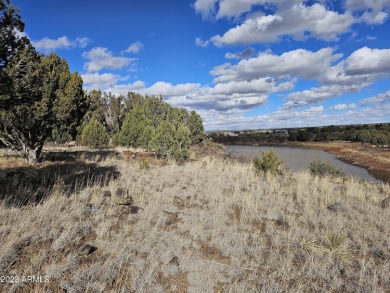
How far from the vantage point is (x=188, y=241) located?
5.05 meters

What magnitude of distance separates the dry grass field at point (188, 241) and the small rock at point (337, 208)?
4 cm

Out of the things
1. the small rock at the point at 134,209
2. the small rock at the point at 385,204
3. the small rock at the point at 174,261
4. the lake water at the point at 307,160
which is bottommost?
the lake water at the point at 307,160

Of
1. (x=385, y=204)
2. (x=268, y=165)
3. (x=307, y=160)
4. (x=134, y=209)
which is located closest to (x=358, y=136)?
(x=307, y=160)

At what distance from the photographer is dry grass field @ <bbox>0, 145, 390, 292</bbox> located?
3729 mm

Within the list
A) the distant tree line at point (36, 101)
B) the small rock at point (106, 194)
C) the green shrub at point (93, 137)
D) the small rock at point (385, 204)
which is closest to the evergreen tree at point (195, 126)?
the green shrub at point (93, 137)

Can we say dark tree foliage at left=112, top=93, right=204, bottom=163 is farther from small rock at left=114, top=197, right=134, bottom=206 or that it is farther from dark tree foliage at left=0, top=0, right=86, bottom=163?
small rock at left=114, top=197, right=134, bottom=206

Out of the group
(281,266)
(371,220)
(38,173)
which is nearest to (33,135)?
(38,173)

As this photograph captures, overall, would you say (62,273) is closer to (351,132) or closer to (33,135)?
(33,135)

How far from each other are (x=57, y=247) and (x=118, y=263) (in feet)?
3.25

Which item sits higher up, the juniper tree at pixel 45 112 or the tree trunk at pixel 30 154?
the juniper tree at pixel 45 112

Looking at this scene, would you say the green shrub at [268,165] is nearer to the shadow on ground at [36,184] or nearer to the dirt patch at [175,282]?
the shadow on ground at [36,184]

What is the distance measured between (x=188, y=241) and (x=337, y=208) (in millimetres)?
4488

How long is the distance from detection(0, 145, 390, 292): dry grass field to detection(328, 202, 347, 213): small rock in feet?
0.13

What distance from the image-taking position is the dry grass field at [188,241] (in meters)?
3.73
